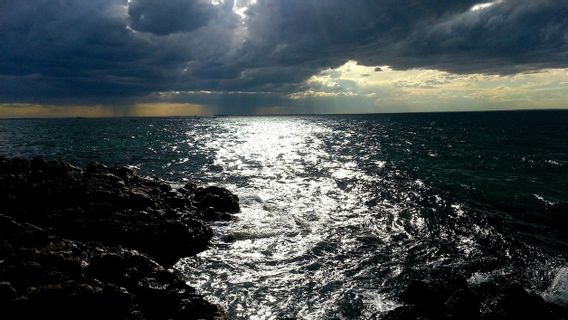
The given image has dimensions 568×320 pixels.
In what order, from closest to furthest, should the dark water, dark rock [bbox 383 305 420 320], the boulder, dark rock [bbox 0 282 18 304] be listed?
dark rock [bbox 0 282 18 304] < dark rock [bbox 383 305 420 320] < the dark water < the boulder

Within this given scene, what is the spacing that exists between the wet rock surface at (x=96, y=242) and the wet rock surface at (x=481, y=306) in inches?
300

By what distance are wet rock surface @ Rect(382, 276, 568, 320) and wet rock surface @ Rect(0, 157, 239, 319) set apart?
25.0 ft

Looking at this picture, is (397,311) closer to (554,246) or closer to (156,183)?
(554,246)

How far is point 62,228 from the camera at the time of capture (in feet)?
63.0

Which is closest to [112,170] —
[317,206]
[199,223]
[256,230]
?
[199,223]

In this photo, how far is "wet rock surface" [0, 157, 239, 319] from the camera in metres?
11.2

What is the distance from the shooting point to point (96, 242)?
16750 millimetres

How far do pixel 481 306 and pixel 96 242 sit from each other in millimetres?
16756

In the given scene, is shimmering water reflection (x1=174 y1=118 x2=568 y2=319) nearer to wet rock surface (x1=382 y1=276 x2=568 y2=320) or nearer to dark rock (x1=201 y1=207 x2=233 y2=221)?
dark rock (x1=201 y1=207 x2=233 y2=221)

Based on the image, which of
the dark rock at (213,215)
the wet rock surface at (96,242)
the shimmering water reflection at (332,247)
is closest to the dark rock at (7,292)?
the wet rock surface at (96,242)

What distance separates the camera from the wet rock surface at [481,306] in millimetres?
11992

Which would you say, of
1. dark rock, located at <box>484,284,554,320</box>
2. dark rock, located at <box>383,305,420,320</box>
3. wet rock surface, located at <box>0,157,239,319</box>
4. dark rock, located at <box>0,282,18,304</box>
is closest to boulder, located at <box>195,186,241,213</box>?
wet rock surface, located at <box>0,157,239,319</box>

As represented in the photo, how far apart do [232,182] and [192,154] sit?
30118 mm

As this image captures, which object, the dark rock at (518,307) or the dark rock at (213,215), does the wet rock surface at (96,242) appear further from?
the dark rock at (518,307)
